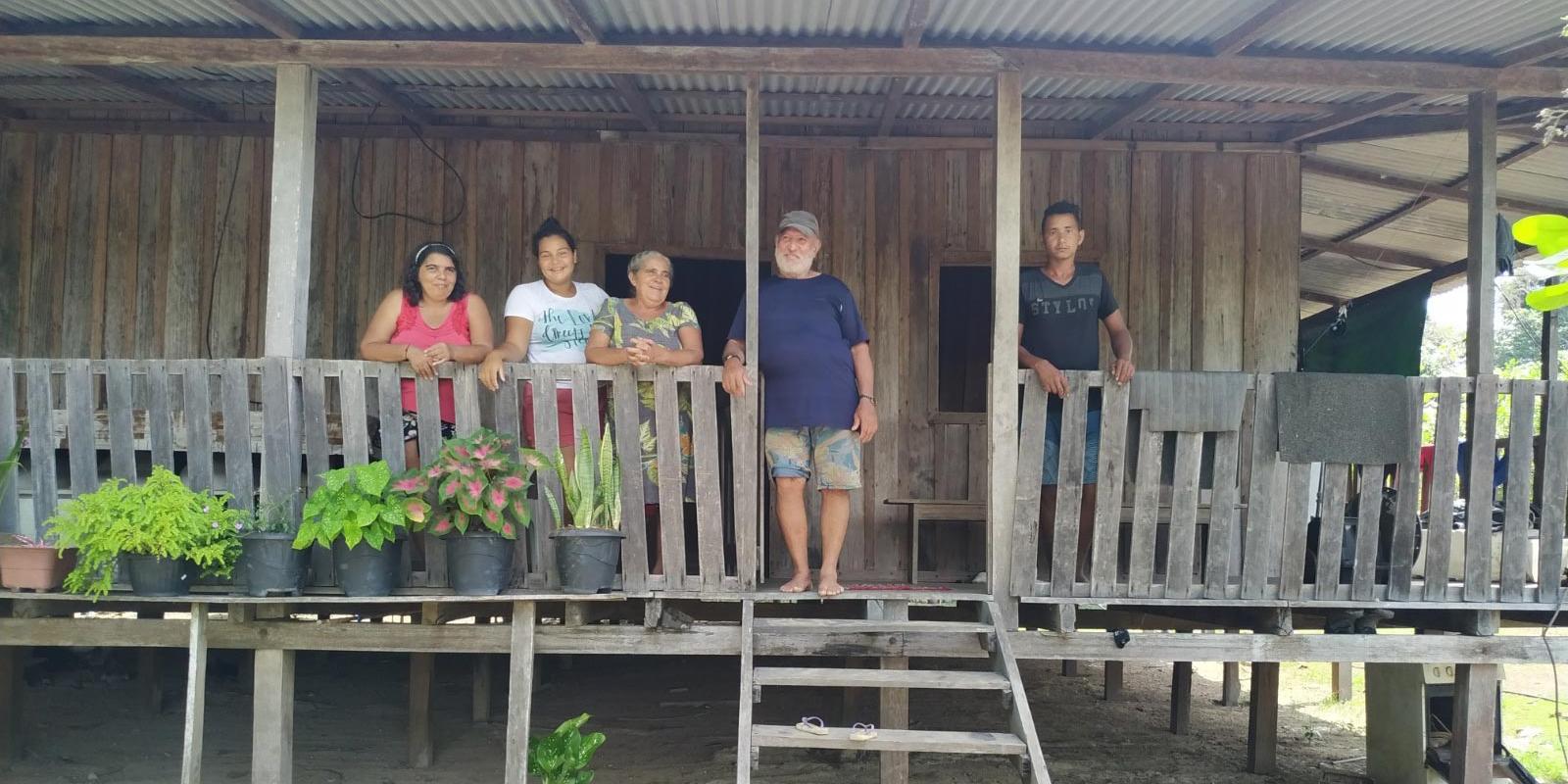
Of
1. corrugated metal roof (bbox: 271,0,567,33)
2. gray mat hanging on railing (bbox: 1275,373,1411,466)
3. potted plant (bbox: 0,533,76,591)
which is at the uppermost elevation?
corrugated metal roof (bbox: 271,0,567,33)

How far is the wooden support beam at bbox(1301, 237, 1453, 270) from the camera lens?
10.2 meters

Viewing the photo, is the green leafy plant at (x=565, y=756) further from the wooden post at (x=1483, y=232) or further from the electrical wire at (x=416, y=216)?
the wooden post at (x=1483, y=232)

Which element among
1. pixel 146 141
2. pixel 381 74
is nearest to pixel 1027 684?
pixel 381 74

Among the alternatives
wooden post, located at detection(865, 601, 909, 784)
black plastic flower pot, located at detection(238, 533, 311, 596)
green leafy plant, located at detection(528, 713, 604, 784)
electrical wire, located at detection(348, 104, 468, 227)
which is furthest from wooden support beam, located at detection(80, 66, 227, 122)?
wooden post, located at detection(865, 601, 909, 784)

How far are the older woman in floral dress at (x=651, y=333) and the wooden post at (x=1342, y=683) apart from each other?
22.8ft

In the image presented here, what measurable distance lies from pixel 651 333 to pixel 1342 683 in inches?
295

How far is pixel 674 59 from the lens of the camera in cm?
532

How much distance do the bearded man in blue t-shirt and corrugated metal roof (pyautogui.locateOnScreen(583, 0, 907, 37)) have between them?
84 cm

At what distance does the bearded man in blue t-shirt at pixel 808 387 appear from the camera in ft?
17.2

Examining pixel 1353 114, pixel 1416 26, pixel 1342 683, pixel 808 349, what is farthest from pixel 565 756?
pixel 1342 683

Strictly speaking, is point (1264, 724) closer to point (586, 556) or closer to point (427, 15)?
point (586, 556)

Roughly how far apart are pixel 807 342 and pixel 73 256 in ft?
16.2

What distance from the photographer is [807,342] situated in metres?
5.26

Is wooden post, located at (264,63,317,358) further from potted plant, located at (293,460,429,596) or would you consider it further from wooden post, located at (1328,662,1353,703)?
wooden post, located at (1328,662,1353,703)
